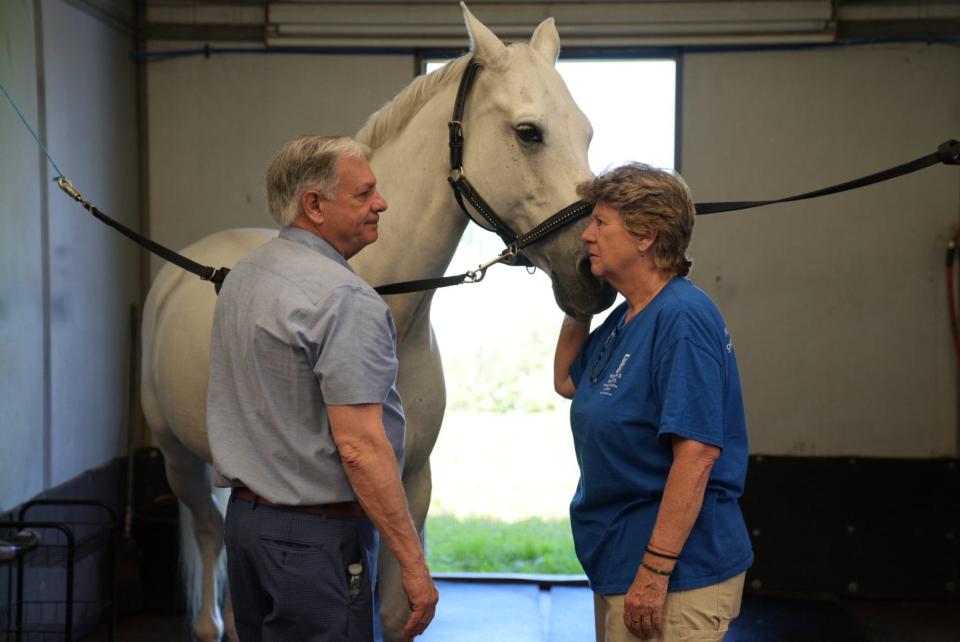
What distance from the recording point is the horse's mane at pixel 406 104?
2088 millimetres

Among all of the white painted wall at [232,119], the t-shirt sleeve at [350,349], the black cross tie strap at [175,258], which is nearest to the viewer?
the t-shirt sleeve at [350,349]

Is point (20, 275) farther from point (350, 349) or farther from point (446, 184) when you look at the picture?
point (350, 349)

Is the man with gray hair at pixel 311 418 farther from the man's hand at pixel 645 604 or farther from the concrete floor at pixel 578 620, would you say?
the concrete floor at pixel 578 620

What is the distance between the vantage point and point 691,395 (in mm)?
1528

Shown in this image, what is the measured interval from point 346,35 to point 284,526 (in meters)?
3.05

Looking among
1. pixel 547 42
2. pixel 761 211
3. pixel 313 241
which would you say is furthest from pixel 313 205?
pixel 761 211

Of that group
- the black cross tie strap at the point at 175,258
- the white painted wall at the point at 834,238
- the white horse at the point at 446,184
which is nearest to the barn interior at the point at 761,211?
the white painted wall at the point at 834,238

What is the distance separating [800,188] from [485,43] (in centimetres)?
251

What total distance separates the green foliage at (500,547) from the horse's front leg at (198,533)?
146cm

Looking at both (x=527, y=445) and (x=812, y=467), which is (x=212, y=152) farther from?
(x=812, y=467)

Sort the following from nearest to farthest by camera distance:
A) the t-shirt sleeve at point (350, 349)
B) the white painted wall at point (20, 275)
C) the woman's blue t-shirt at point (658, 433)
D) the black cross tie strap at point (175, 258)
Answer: the t-shirt sleeve at point (350, 349)
the woman's blue t-shirt at point (658, 433)
the black cross tie strap at point (175, 258)
the white painted wall at point (20, 275)

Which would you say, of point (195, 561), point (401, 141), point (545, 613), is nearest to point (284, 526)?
point (401, 141)

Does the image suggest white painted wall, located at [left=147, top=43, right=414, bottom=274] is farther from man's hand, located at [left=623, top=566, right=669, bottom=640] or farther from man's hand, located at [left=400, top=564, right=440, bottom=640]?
man's hand, located at [left=623, top=566, right=669, bottom=640]

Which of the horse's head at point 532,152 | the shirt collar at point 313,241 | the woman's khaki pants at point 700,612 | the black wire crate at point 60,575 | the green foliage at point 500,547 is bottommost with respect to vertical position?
the green foliage at point 500,547
